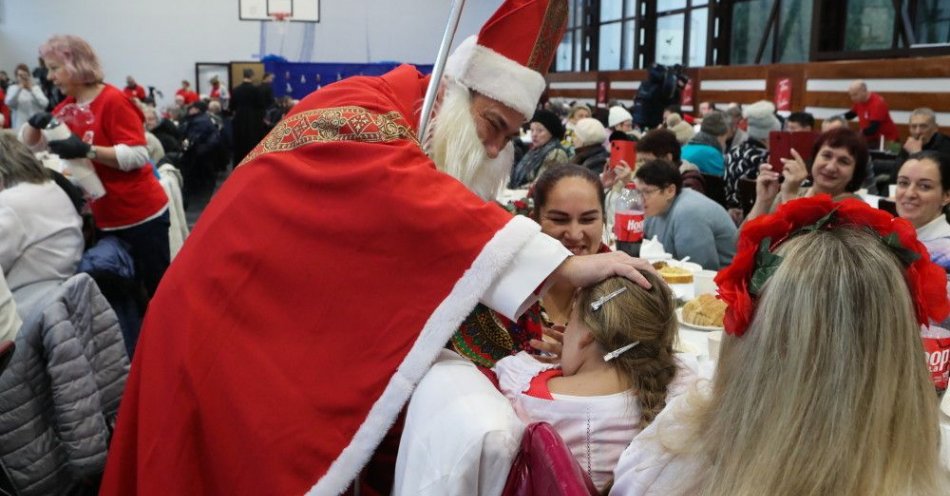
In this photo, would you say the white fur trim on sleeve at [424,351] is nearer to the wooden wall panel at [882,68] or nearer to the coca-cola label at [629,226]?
the coca-cola label at [629,226]

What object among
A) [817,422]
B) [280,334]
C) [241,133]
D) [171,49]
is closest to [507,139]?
[280,334]

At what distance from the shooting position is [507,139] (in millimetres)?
1970

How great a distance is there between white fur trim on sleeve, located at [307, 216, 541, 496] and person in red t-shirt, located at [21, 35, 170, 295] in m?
2.83

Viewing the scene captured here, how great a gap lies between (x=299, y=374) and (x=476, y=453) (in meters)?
0.50

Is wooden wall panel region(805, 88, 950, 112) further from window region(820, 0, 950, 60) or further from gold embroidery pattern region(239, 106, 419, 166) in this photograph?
gold embroidery pattern region(239, 106, 419, 166)

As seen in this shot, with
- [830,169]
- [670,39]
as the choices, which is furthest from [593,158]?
[670,39]

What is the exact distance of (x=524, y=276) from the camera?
1421mm

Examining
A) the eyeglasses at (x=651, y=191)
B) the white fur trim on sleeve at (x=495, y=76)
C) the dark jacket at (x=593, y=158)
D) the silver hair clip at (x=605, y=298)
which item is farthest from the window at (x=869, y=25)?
the silver hair clip at (x=605, y=298)

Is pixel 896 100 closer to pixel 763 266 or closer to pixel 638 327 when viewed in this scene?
pixel 638 327

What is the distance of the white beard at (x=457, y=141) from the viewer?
6.01ft

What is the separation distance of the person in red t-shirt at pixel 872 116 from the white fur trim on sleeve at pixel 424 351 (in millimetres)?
8424

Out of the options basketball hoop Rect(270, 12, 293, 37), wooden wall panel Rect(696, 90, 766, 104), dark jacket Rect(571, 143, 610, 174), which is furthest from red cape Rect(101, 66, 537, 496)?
basketball hoop Rect(270, 12, 293, 37)

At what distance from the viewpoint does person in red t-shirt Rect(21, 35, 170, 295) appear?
3697mm

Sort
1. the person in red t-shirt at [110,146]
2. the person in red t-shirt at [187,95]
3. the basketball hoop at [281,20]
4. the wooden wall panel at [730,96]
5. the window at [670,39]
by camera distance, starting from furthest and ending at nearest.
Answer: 1. the basketball hoop at [281,20]
2. the person in red t-shirt at [187,95]
3. the window at [670,39]
4. the wooden wall panel at [730,96]
5. the person in red t-shirt at [110,146]
